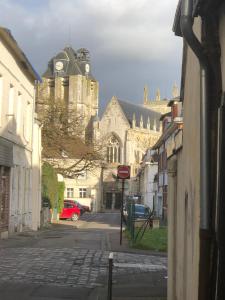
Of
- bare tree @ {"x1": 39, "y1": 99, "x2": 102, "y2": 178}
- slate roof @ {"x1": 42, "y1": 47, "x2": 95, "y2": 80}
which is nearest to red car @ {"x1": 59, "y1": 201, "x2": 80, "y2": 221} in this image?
bare tree @ {"x1": 39, "y1": 99, "x2": 102, "y2": 178}

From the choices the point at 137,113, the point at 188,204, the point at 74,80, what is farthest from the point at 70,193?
the point at 188,204

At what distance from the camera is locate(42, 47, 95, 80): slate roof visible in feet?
408

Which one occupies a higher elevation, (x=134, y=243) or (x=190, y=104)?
(x=190, y=104)

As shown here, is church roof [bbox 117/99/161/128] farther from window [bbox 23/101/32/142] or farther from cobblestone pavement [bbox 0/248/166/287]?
cobblestone pavement [bbox 0/248/166/287]

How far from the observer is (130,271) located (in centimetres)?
1372

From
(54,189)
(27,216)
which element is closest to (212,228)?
(27,216)

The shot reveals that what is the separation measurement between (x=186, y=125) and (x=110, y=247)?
1453cm

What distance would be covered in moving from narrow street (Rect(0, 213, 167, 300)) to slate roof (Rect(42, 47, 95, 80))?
348ft

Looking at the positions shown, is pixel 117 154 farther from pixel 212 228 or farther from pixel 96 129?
pixel 212 228

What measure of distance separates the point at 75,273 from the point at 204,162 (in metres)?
9.26

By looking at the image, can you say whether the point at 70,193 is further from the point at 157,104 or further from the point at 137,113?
the point at 157,104

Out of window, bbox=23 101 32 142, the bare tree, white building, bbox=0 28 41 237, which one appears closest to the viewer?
white building, bbox=0 28 41 237

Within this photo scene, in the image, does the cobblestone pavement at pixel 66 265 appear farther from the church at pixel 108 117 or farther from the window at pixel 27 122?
the church at pixel 108 117

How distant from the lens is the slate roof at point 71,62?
12450 centimetres
